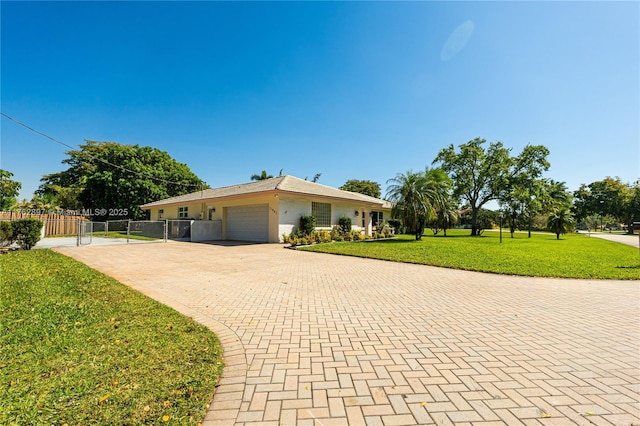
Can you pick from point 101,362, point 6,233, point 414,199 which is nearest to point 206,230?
point 6,233

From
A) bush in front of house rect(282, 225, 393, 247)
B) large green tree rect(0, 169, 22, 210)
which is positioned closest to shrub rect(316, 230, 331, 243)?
bush in front of house rect(282, 225, 393, 247)

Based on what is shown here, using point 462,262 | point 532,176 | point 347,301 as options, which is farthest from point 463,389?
point 532,176

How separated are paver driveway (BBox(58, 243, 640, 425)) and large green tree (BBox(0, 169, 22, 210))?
128 ft

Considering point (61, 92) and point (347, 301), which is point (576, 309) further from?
point (61, 92)

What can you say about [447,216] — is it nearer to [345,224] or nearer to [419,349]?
[345,224]

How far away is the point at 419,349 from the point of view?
316 centimetres

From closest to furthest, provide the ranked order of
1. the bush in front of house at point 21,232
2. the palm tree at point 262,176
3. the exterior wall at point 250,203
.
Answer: the bush in front of house at point 21,232, the exterior wall at point 250,203, the palm tree at point 262,176

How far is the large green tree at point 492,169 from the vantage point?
97.6 ft

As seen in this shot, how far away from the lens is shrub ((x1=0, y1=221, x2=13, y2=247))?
10961 millimetres

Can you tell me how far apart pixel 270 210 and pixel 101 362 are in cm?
1374

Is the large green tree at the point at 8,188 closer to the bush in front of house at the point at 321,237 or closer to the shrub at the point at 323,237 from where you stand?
the bush in front of house at the point at 321,237

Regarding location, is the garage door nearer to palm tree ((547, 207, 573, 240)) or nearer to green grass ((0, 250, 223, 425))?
green grass ((0, 250, 223, 425))

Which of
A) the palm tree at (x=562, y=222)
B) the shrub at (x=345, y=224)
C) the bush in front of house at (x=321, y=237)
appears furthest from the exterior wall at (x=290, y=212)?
the palm tree at (x=562, y=222)

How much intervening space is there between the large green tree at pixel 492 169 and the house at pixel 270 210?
15.5 metres
